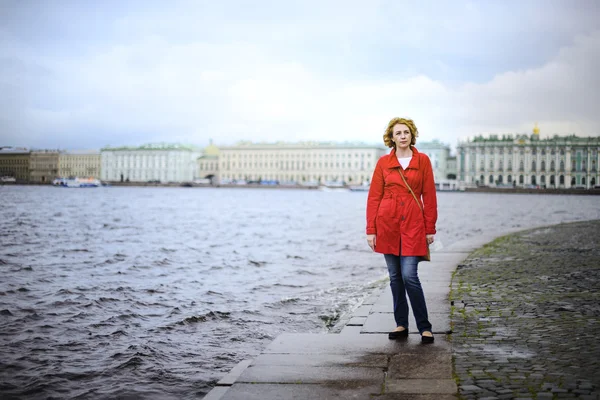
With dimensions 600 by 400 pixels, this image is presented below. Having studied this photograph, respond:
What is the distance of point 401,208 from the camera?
15.7ft

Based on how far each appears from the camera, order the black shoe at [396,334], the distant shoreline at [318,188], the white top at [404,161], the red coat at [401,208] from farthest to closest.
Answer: the distant shoreline at [318,188] < the black shoe at [396,334] < the white top at [404,161] < the red coat at [401,208]

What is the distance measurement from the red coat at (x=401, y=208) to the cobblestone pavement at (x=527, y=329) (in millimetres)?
861

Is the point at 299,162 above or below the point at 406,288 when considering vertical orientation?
above

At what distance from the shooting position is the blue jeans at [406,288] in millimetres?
4828

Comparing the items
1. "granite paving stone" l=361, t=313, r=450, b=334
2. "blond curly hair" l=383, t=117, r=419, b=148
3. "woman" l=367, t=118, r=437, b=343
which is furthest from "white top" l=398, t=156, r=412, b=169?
"granite paving stone" l=361, t=313, r=450, b=334

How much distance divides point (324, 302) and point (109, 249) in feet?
31.2

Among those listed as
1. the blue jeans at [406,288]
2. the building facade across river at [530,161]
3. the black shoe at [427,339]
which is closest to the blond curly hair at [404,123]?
the blue jeans at [406,288]

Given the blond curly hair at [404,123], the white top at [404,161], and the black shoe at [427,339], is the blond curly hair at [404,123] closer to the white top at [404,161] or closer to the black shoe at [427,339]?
the white top at [404,161]

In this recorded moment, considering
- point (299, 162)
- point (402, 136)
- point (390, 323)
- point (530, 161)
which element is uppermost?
point (530, 161)

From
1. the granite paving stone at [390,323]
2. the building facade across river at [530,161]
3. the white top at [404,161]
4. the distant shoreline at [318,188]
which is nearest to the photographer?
the white top at [404,161]

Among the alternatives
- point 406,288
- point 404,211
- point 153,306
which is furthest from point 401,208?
point 153,306

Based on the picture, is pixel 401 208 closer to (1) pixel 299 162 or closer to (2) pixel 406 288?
(2) pixel 406 288

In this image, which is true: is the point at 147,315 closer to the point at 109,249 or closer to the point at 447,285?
the point at 447,285

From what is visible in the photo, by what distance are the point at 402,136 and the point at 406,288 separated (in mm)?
1184
